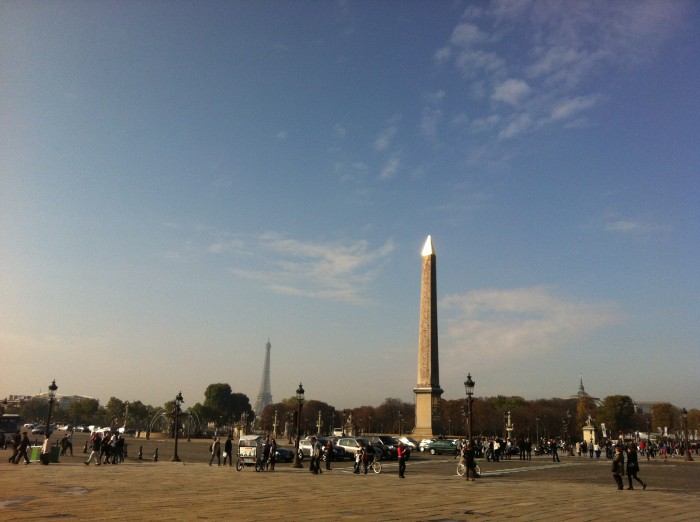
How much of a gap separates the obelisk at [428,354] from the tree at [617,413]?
249ft

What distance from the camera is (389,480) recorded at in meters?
22.0

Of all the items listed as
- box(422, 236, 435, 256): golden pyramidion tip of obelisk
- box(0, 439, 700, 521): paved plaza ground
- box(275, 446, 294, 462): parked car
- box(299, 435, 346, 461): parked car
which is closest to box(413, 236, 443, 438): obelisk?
box(422, 236, 435, 256): golden pyramidion tip of obelisk

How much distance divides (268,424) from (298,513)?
423ft

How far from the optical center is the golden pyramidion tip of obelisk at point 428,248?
168ft

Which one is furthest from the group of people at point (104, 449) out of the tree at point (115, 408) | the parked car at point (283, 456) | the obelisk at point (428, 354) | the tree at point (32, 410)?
the tree at point (32, 410)

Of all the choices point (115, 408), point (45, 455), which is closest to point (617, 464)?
point (45, 455)

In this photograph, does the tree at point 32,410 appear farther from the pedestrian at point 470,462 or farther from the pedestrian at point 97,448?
the pedestrian at point 470,462

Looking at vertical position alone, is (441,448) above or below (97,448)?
below

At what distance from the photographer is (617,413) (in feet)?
369

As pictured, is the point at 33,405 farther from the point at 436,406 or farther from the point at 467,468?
the point at 467,468

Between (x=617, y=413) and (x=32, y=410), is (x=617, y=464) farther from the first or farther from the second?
(x=32, y=410)

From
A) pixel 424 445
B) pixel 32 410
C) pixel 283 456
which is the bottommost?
pixel 283 456

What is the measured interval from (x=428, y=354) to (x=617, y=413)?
263 ft

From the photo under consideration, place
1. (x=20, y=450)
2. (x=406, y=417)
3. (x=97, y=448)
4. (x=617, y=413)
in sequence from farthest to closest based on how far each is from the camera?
(x=406, y=417)
(x=617, y=413)
(x=97, y=448)
(x=20, y=450)
